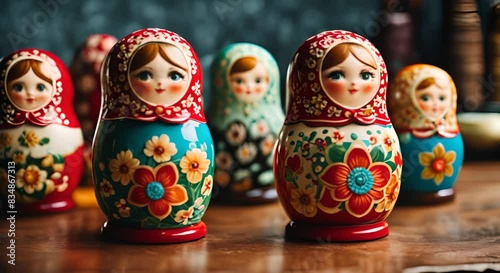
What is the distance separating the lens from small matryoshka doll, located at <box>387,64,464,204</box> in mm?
1290

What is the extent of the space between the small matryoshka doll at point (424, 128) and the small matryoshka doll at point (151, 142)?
44 cm

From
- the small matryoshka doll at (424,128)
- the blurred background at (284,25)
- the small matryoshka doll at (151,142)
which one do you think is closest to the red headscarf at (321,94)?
the small matryoshka doll at (151,142)

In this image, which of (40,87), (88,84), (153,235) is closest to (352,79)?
(153,235)

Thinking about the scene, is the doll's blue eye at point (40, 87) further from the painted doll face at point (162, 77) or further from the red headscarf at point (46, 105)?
the painted doll face at point (162, 77)

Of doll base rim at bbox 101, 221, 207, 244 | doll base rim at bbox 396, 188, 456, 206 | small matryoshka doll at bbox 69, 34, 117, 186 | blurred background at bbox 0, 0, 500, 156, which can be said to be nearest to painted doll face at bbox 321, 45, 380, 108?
doll base rim at bbox 101, 221, 207, 244

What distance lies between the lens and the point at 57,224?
1146 mm

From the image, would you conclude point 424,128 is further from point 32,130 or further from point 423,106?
point 32,130

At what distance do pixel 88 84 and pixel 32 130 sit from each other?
0.81ft

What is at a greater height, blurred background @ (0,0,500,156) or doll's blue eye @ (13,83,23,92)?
blurred background @ (0,0,500,156)

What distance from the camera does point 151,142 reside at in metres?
0.97

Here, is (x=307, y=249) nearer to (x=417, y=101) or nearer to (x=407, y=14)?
(x=417, y=101)

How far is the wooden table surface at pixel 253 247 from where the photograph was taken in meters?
0.88

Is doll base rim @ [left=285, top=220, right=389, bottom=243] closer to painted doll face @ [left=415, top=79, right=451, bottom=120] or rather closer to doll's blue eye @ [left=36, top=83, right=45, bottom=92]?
painted doll face @ [left=415, top=79, right=451, bottom=120]

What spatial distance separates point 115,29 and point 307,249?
3.04 ft
